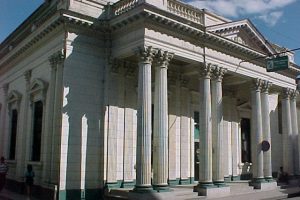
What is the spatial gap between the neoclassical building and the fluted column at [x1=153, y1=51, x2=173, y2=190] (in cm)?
4

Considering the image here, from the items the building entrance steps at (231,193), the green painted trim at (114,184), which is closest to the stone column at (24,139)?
the green painted trim at (114,184)

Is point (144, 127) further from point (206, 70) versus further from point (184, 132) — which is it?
point (184, 132)

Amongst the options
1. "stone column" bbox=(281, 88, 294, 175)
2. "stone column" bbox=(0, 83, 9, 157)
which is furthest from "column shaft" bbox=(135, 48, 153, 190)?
"stone column" bbox=(281, 88, 294, 175)

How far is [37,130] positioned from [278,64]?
12240mm

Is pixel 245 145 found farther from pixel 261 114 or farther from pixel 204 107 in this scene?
pixel 204 107

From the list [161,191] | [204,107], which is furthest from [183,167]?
[161,191]

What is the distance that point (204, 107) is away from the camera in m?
18.3

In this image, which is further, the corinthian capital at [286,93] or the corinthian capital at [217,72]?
the corinthian capital at [286,93]

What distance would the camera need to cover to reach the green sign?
1745cm

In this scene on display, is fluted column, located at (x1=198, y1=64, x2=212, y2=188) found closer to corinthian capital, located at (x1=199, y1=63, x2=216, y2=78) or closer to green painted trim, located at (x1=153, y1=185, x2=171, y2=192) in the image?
corinthian capital, located at (x1=199, y1=63, x2=216, y2=78)

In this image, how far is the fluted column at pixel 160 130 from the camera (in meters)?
15.5

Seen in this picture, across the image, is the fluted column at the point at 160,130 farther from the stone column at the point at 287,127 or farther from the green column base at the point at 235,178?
the stone column at the point at 287,127

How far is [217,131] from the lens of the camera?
733 inches

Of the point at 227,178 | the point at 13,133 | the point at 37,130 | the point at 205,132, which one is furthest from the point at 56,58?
the point at 227,178
